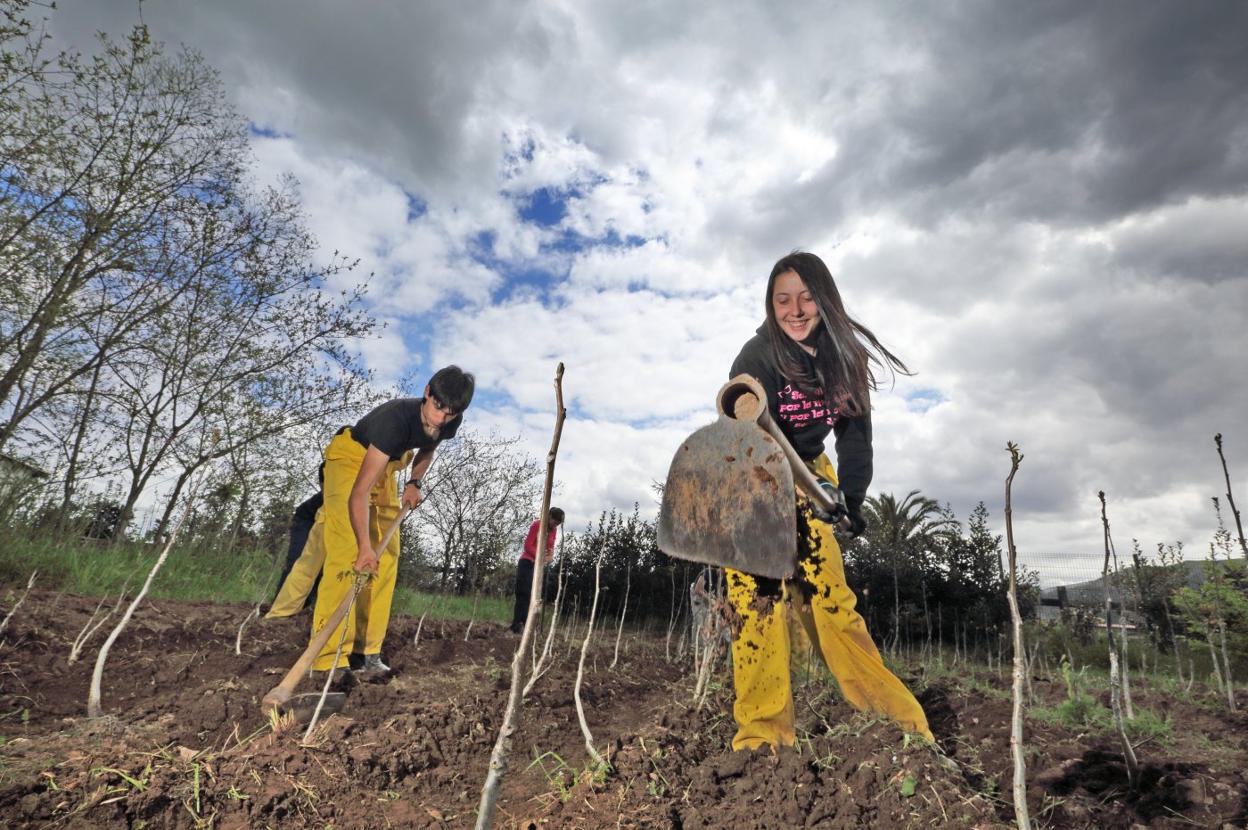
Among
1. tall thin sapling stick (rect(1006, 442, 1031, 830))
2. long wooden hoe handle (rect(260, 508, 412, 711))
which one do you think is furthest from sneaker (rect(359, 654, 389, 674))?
tall thin sapling stick (rect(1006, 442, 1031, 830))

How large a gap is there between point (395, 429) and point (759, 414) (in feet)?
8.16

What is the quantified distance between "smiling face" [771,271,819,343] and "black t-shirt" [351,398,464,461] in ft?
7.58

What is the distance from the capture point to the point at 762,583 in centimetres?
274

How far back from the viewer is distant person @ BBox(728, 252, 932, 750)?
8.78 ft

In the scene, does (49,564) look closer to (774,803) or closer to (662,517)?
(662,517)

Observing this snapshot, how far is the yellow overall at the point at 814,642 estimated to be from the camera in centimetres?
264

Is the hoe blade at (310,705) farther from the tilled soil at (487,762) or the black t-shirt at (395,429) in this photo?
the black t-shirt at (395,429)

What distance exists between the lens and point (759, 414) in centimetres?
250

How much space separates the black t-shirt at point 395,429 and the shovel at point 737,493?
2169mm

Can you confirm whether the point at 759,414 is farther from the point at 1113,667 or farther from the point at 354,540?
the point at 354,540

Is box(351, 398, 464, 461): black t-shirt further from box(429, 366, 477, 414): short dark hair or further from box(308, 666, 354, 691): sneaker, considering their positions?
box(308, 666, 354, 691): sneaker

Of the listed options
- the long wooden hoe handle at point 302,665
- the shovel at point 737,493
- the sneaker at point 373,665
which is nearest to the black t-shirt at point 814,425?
the shovel at point 737,493

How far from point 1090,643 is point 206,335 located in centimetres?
1590

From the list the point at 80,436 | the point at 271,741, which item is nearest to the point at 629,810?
the point at 271,741
